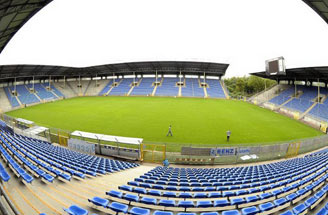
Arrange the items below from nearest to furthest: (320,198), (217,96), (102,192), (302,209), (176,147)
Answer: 1. (302,209)
2. (320,198)
3. (102,192)
4. (176,147)
5. (217,96)

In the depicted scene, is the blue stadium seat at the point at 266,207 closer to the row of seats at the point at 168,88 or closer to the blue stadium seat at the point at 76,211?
the blue stadium seat at the point at 76,211

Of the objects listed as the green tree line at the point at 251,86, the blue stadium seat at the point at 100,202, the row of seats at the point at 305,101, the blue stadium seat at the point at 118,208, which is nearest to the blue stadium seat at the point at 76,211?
the blue stadium seat at the point at 100,202

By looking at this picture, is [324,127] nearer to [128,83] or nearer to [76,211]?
[76,211]

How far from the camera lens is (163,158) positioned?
1213 cm

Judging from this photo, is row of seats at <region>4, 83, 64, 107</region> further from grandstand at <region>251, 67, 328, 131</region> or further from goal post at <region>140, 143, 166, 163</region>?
grandstand at <region>251, 67, 328, 131</region>

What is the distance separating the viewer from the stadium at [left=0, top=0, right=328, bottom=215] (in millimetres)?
5000

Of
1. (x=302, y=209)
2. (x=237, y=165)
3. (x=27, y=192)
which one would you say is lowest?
(x=237, y=165)

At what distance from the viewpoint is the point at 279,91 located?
37812 millimetres

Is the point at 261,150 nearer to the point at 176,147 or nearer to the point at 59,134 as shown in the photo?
the point at 176,147

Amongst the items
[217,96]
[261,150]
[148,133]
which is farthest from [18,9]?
[217,96]

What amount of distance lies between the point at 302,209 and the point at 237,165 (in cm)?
763

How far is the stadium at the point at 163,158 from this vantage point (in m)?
5.00

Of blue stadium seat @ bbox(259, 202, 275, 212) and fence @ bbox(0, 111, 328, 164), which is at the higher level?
blue stadium seat @ bbox(259, 202, 275, 212)

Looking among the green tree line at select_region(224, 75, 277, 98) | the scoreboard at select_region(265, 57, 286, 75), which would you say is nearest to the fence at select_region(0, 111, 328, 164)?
the scoreboard at select_region(265, 57, 286, 75)
